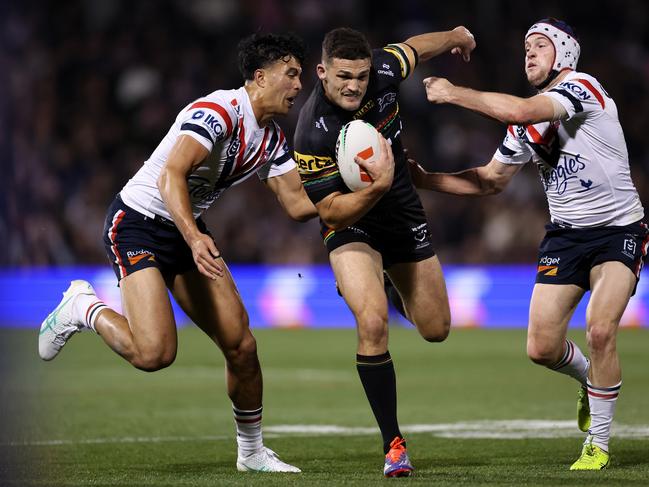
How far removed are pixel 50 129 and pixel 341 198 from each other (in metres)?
14.0

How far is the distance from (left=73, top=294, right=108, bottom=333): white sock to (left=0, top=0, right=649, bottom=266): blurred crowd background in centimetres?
1022

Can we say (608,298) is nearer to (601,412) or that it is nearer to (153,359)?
(601,412)

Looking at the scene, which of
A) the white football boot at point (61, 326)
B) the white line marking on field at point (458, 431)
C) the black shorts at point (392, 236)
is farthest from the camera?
the white line marking on field at point (458, 431)

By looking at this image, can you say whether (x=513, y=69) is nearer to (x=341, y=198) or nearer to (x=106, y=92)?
(x=106, y=92)

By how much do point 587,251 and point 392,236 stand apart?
1280 mm

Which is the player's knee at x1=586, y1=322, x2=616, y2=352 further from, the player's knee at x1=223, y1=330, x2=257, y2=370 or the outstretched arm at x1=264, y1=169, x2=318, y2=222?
the player's knee at x1=223, y1=330, x2=257, y2=370

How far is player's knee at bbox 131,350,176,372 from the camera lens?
703 cm

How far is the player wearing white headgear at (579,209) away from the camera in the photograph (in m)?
6.95

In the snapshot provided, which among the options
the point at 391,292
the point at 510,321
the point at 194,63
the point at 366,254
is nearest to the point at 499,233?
the point at 510,321

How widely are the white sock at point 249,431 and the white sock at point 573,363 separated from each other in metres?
1.95

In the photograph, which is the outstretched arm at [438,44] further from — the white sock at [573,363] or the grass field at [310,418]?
the grass field at [310,418]

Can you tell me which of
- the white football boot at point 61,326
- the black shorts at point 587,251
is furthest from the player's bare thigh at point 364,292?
the white football boot at point 61,326

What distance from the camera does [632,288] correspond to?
23.4ft

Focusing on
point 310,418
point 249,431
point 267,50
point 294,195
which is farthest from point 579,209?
point 310,418
